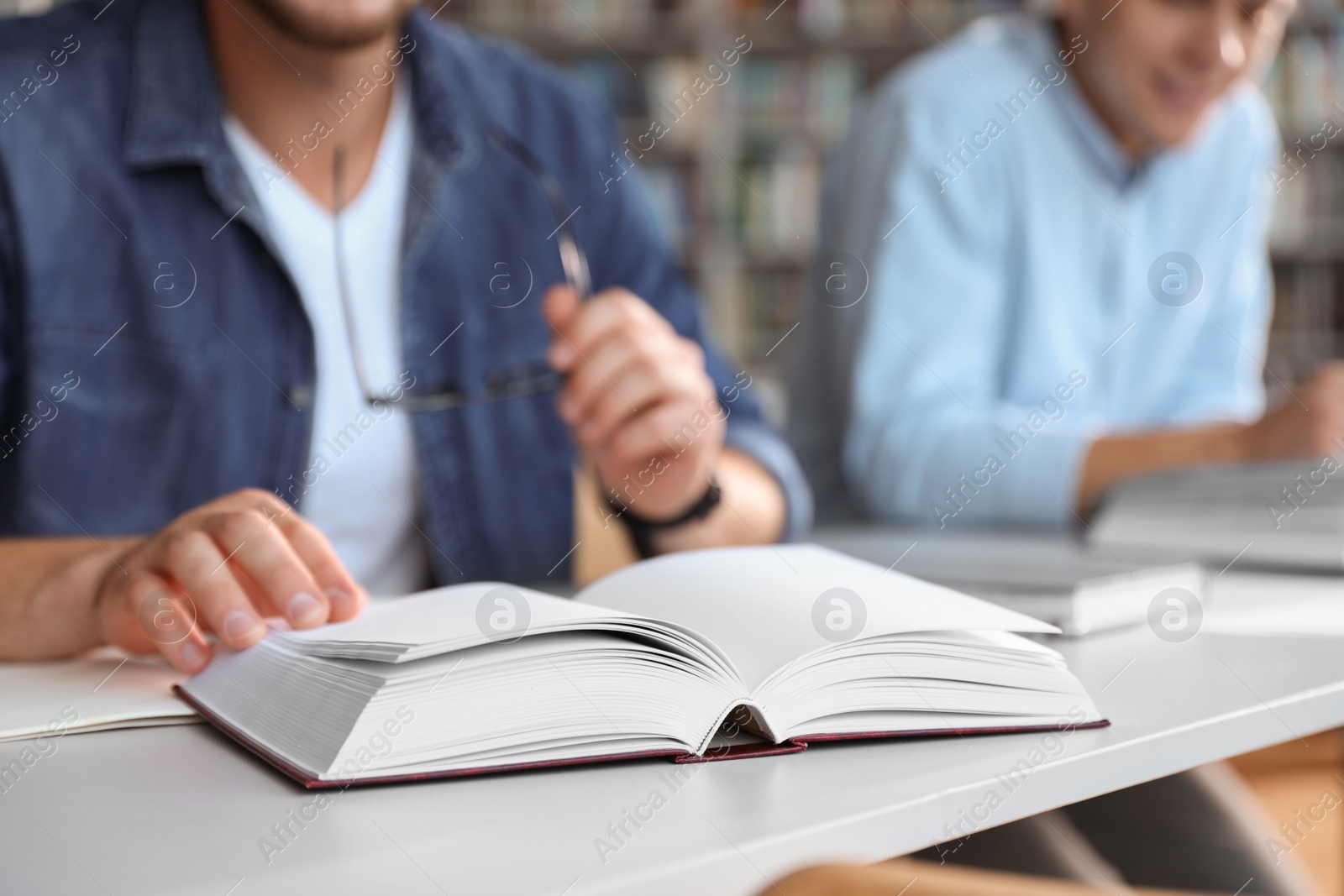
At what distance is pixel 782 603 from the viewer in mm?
595

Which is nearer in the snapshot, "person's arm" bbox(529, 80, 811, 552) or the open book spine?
the open book spine

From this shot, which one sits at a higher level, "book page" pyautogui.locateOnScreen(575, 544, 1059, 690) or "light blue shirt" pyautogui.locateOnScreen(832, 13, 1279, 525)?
"light blue shirt" pyautogui.locateOnScreen(832, 13, 1279, 525)

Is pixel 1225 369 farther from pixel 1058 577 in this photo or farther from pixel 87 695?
pixel 87 695

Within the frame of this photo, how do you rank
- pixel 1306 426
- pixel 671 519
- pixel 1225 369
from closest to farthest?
pixel 671 519
pixel 1306 426
pixel 1225 369

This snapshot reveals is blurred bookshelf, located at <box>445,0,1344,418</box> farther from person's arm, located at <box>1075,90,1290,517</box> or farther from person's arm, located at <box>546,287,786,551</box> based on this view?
person's arm, located at <box>546,287,786,551</box>

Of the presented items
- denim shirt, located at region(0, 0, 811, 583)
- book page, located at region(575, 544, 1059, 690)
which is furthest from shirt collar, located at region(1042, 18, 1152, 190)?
book page, located at region(575, 544, 1059, 690)

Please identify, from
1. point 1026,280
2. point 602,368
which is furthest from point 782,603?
point 1026,280

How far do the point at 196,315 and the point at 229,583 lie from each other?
0.51 m

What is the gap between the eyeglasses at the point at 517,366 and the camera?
1.07 metres

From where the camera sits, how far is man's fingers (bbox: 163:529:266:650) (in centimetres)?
61

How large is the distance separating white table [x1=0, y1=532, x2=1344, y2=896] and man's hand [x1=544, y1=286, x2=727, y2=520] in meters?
0.40

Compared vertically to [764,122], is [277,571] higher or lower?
lower

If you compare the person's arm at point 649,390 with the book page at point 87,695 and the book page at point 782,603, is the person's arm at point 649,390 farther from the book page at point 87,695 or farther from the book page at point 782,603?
the book page at point 87,695

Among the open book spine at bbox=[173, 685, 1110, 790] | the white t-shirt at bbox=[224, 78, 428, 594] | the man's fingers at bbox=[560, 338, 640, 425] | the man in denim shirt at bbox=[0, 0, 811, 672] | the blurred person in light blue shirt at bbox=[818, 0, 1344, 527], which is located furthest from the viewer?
the blurred person in light blue shirt at bbox=[818, 0, 1344, 527]
